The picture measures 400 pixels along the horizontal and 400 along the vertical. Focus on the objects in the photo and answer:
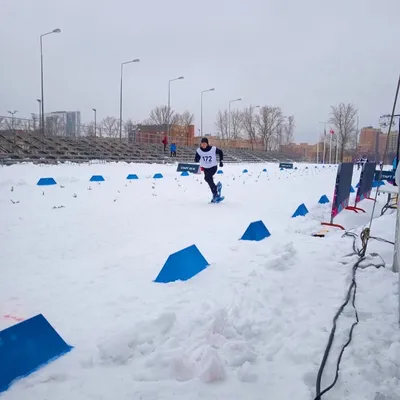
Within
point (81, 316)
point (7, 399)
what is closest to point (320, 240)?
point (81, 316)

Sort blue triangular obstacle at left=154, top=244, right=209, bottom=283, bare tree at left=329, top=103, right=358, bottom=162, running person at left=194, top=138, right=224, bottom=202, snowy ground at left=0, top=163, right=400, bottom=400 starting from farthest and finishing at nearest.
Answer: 1. bare tree at left=329, top=103, right=358, bottom=162
2. running person at left=194, top=138, right=224, bottom=202
3. blue triangular obstacle at left=154, top=244, right=209, bottom=283
4. snowy ground at left=0, top=163, right=400, bottom=400

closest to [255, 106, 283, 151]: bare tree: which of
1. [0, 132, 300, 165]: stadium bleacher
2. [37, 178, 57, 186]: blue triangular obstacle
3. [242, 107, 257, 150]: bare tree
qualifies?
[242, 107, 257, 150]: bare tree

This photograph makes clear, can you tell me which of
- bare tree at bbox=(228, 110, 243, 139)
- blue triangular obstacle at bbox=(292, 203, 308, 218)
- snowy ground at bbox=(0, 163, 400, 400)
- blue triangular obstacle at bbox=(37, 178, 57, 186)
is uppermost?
bare tree at bbox=(228, 110, 243, 139)

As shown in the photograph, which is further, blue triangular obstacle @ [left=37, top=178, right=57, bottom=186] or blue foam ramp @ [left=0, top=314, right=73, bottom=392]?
blue triangular obstacle @ [left=37, top=178, right=57, bottom=186]

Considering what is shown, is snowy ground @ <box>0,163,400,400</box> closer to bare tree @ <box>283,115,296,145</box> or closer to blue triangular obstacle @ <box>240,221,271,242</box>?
blue triangular obstacle @ <box>240,221,271,242</box>

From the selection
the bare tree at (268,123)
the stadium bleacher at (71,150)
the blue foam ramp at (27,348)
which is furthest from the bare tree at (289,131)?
the blue foam ramp at (27,348)

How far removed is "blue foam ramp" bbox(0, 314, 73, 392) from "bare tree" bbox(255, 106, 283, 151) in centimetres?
7836

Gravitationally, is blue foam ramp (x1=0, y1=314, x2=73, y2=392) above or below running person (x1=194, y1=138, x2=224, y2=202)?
below

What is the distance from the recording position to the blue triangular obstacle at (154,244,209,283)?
4152 millimetres

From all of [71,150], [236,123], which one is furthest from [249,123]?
[71,150]

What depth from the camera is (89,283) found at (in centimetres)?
405

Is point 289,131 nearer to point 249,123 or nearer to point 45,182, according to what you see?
point 249,123

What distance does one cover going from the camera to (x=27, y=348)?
2.54 metres

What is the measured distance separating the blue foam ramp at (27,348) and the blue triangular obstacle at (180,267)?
1.56 metres
